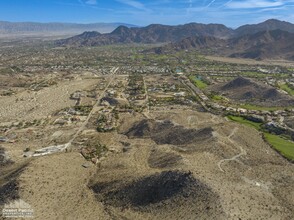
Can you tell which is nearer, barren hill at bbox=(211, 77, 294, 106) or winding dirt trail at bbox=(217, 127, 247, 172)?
winding dirt trail at bbox=(217, 127, 247, 172)

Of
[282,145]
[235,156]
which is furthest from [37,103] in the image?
[282,145]

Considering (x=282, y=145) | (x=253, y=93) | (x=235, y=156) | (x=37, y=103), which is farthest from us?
(x=253, y=93)

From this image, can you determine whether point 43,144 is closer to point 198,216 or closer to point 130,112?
point 130,112

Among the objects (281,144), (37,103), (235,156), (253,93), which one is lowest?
(37,103)

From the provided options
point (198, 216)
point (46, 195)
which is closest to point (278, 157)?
point (198, 216)

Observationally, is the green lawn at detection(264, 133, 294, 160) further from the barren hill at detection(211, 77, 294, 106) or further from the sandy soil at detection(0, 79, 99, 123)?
the sandy soil at detection(0, 79, 99, 123)

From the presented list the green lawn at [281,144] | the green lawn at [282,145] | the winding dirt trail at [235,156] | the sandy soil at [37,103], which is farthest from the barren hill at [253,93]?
the sandy soil at [37,103]

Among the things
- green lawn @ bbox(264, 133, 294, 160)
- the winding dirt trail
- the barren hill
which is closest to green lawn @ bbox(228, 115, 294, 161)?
green lawn @ bbox(264, 133, 294, 160)

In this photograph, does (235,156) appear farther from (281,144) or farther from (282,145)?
(281,144)

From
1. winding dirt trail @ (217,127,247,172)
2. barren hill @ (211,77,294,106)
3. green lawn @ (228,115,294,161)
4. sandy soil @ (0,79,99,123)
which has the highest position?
winding dirt trail @ (217,127,247,172)
